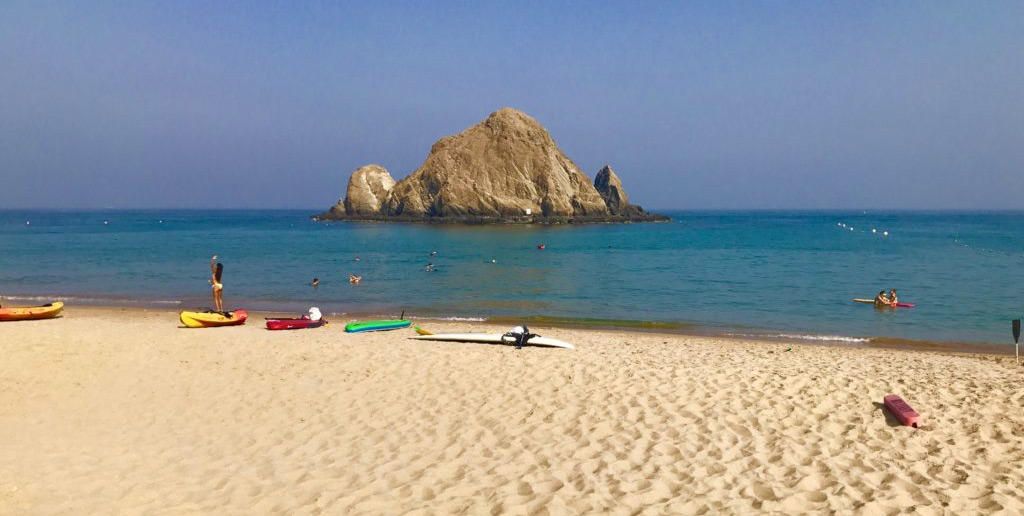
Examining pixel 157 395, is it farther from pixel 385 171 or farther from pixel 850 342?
pixel 385 171

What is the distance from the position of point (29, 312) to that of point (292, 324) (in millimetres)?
7833

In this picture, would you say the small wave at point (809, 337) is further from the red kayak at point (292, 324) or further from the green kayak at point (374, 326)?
the red kayak at point (292, 324)

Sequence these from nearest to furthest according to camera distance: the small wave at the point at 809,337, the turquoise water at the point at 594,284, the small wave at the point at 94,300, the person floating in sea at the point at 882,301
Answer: the small wave at the point at 809,337, the turquoise water at the point at 594,284, the person floating in sea at the point at 882,301, the small wave at the point at 94,300

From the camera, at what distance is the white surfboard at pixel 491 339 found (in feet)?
47.8

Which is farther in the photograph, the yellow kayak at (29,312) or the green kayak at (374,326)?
the yellow kayak at (29,312)

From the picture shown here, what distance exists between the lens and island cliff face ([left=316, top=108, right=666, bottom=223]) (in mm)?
107750

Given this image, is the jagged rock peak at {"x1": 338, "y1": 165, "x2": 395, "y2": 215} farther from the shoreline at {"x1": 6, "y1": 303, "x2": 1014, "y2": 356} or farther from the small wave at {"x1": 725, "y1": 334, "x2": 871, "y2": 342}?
the small wave at {"x1": 725, "y1": 334, "x2": 871, "y2": 342}

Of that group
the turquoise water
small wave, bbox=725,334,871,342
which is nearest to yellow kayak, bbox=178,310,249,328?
the turquoise water

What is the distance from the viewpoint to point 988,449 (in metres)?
7.77

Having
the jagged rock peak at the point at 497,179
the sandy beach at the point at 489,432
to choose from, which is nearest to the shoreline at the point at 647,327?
the sandy beach at the point at 489,432

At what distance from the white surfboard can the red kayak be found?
12.5 ft

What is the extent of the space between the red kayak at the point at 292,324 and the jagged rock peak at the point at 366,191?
10984 cm

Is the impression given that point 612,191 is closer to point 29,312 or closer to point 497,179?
point 497,179

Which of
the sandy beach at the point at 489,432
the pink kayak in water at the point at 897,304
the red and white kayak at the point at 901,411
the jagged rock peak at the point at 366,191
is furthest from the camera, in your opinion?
the jagged rock peak at the point at 366,191
